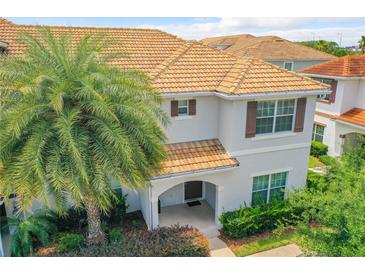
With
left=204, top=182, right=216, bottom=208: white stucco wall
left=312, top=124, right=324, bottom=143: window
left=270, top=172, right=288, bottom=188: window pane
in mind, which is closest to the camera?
left=270, top=172, right=288, bottom=188: window pane

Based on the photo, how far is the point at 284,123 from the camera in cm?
1395

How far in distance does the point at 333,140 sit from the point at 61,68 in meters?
20.8

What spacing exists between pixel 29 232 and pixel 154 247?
16.8ft

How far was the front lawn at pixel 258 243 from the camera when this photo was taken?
1219 cm

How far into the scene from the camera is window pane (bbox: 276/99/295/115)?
13578 millimetres

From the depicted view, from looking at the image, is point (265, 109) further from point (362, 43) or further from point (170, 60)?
point (362, 43)

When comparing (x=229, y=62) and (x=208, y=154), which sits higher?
(x=229, y=62)

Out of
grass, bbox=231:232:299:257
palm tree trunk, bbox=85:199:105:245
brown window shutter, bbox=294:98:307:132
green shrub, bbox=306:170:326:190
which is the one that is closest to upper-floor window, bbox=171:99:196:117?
brown window shutter, bbox=294:98:307:132

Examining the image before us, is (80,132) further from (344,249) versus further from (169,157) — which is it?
(344,249)

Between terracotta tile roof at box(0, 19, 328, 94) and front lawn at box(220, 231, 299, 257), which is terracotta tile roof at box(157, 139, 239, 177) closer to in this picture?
terracotta tile roof at box(0, 19, 328, 94)

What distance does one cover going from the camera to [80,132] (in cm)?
886

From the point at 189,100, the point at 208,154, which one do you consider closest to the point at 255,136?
the point at 208,154

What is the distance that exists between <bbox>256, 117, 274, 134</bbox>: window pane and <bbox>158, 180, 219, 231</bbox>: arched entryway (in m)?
3.70

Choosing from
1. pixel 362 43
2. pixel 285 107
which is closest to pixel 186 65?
pixel 285 107
